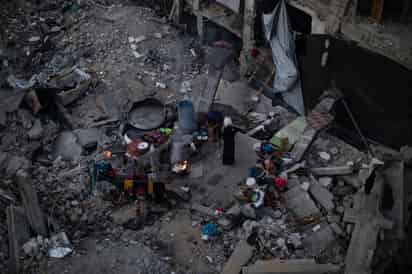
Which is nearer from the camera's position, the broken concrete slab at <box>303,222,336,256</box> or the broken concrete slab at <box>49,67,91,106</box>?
the broken concrete slab at <box>303,222,336,256</box>

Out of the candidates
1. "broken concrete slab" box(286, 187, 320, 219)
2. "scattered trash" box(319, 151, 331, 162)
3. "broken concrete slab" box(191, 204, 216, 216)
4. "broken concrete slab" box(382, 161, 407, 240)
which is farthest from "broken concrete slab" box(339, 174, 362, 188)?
"broken concrete slab" box(191, 204, 216, 216)

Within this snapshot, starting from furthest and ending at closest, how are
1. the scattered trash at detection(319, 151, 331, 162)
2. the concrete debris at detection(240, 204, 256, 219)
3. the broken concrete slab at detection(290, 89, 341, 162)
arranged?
the broken concrete slab at detection(290, 89, 341, 162), the scattered trash at detection(319, 151, 331, 162), the concrete debris at detection(240, 204, 256, 219)

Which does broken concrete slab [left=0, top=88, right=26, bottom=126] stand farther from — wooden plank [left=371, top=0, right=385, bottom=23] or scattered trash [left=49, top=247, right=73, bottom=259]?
wooden plank [left=371, top=0, right=385, bottom=23]

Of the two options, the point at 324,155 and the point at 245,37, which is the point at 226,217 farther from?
the point at 245,37

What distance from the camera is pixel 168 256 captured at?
27.1 ft

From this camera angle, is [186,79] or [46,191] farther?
[186,79]

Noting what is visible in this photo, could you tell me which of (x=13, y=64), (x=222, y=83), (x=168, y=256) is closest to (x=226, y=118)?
(x=222, y=83)

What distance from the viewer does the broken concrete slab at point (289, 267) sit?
757 cm

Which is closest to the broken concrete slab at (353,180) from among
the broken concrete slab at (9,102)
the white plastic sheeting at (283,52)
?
the white plastic sheeting at (283,52)

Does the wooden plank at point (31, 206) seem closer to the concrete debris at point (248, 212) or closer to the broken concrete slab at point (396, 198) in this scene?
the concrete debris at point (248, 212)

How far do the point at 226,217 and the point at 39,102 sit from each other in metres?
5.68

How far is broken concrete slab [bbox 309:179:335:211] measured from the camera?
9000mm

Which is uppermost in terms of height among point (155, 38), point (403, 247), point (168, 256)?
point (155, 38)

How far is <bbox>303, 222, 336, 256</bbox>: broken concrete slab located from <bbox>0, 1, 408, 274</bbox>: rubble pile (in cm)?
2
